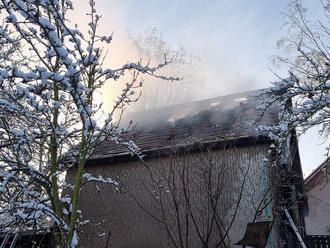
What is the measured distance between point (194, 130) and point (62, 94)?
16.6ft

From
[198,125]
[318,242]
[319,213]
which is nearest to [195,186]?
[198,125]

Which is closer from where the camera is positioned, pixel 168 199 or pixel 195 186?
pixel 195 186

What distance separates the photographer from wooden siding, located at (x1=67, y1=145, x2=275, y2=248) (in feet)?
25.0

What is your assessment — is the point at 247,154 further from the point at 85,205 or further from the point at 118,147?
the point at 85,205

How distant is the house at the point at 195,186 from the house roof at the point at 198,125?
0.04 metres

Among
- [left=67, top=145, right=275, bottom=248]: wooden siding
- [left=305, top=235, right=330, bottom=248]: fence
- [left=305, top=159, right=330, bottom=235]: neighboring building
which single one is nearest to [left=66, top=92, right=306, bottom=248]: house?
[left=67, top=145, right=275, bottom=248]: wooden siding

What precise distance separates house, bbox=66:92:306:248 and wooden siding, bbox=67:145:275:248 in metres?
0.02

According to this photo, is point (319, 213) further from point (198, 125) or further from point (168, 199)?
point (168, 199)

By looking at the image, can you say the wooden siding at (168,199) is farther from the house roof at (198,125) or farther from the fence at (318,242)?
the fence at (318,242)

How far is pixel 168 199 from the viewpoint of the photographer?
27.7ft

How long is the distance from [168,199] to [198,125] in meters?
2.90

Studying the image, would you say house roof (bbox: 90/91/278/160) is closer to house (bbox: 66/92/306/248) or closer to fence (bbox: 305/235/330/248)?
house (bbox: 66/92/306/248)

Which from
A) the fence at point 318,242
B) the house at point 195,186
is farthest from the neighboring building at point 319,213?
the house at point 195,186

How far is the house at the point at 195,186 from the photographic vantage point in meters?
7.37
